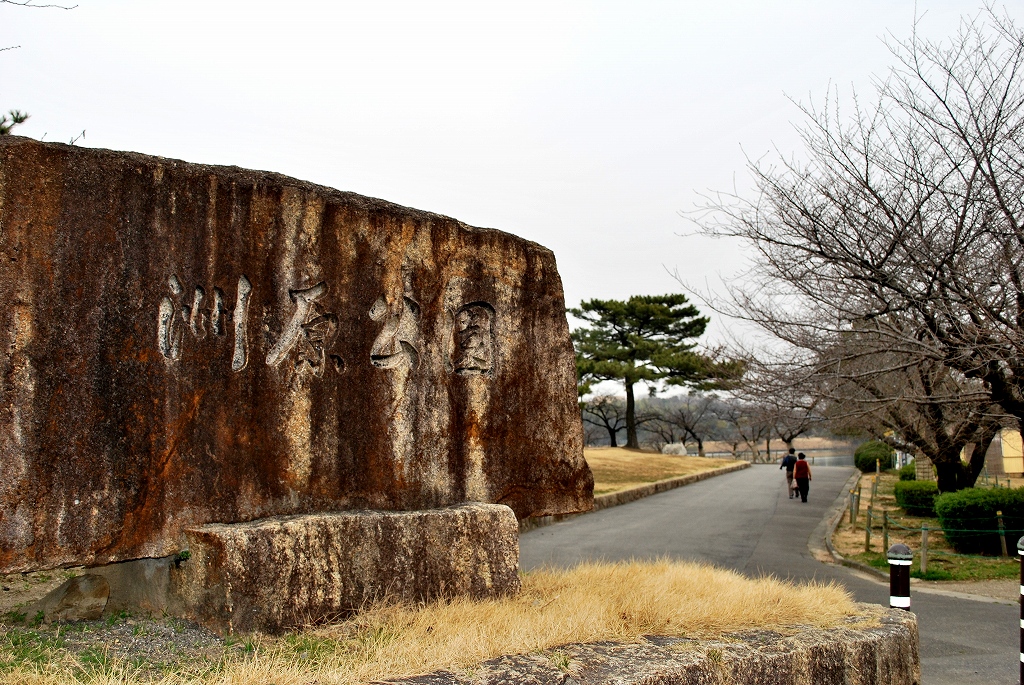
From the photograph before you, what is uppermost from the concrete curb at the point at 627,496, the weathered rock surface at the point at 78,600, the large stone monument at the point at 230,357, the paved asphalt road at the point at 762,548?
the large stone monument at the point at 230,357

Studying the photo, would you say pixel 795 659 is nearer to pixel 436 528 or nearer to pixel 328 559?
pixel 436 528

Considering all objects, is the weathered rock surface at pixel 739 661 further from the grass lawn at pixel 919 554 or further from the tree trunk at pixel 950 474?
the tree trunk at pixel 950 474

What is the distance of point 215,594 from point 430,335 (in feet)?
7.11

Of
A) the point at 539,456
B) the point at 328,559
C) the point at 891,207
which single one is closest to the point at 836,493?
the point at 891,207

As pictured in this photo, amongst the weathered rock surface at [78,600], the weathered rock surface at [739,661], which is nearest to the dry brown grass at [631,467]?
the weathered rock surface at [739,661]

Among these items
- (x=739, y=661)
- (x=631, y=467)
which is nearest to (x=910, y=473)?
(x=631, y=467)

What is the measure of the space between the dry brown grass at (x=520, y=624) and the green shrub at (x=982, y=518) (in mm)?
8550

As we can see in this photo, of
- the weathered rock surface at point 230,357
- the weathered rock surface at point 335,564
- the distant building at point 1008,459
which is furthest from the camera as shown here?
the distant building at point 1008,459

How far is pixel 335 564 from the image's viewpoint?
196 inches

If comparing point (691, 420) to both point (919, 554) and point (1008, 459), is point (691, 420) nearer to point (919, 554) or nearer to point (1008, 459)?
point (1008, 459)

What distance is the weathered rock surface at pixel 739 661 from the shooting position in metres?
4.33

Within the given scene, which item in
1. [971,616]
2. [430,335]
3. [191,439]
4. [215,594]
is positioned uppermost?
[430,335]

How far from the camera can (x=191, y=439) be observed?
4.68 m

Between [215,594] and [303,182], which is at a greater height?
[303,182]
